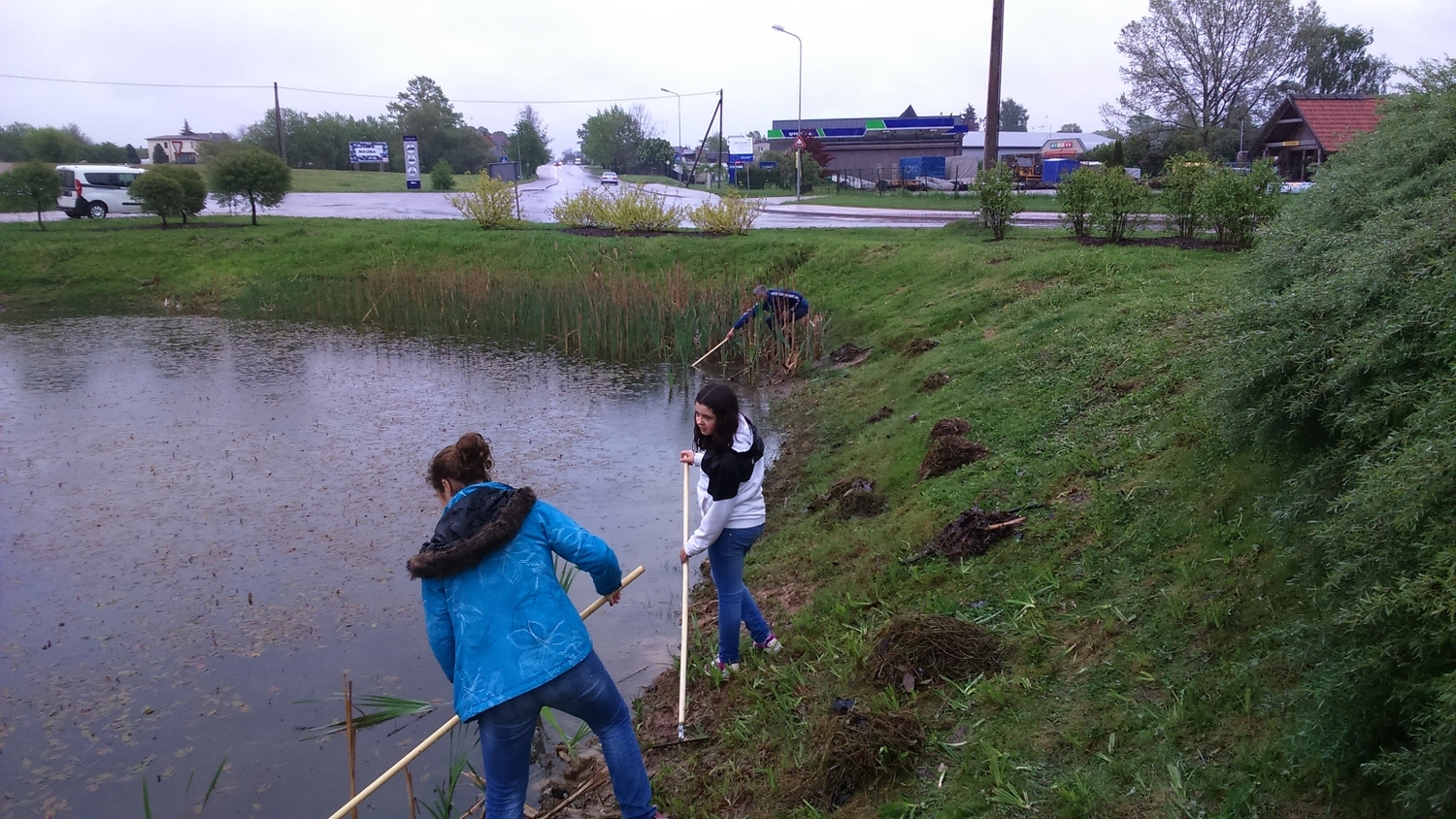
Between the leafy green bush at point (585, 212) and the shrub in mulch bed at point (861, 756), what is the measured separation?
68.9 feet

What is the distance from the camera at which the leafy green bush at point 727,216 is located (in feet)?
72.8

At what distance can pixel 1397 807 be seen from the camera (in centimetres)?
266

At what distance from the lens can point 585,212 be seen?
81.1 feet

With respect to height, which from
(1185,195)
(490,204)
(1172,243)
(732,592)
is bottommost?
(732,592)

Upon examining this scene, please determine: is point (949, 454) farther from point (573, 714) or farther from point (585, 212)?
point (585, 212)

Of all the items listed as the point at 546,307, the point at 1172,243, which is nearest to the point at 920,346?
the point at 1172,243

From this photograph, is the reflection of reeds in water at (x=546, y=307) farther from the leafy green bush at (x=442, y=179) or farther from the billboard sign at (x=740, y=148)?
the billboard sign at (x=740, y=148)

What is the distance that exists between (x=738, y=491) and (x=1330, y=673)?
108 inches

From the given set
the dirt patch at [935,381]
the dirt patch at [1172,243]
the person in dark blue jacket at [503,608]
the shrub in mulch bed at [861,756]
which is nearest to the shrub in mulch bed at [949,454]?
the dirt patch at [935,381]

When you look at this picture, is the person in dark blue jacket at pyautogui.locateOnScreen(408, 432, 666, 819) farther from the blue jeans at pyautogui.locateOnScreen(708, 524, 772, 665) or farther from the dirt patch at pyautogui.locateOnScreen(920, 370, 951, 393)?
the dirt patch at pyautogui.locateOnScreen(920, 370, 951, 393)

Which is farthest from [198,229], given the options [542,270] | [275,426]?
[275,426]

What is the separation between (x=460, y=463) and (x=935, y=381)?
21.6 ft

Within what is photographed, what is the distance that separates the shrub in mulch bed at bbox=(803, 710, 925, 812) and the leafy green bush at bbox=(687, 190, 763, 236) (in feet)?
61.2

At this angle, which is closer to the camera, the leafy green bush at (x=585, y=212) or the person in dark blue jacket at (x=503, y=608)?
the person in dark blue jacket at (x=503, y=608)
